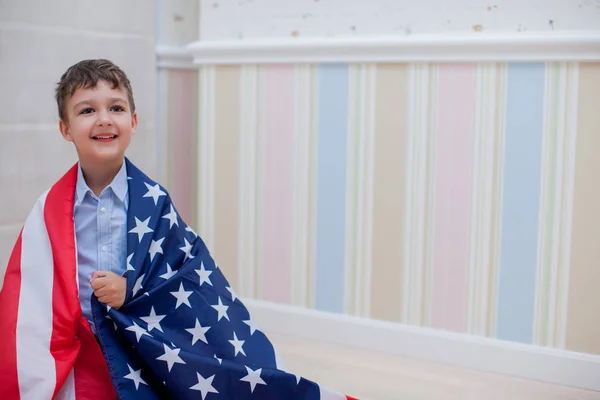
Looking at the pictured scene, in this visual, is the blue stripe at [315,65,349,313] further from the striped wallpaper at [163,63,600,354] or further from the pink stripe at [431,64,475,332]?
the pink stripe at [431,64,475,332]

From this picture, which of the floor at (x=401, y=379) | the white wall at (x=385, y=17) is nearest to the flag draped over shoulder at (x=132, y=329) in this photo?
the floor at (x=401, y=379)

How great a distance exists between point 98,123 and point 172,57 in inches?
48.2

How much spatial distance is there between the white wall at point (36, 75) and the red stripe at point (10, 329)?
74 cm

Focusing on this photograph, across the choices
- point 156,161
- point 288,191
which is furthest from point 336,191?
point 156,161

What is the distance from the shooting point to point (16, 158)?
214cm

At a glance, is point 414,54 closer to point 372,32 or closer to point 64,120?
point 372,32

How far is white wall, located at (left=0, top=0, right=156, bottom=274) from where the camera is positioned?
2.11 metres

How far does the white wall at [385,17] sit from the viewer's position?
1930 mm

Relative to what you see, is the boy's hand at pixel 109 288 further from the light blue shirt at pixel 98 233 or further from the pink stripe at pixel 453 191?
the pink stripe at pixel 453 191

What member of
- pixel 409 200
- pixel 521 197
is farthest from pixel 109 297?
pixel 521 197

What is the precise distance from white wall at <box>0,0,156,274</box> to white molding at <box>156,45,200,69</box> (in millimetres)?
188

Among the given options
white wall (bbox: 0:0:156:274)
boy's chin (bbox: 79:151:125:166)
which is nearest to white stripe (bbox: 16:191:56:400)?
boy's chin (bbox: 79:151:125:166)

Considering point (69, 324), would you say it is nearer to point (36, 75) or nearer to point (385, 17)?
point (36, 75)

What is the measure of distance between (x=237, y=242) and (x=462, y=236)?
0.74 metres
